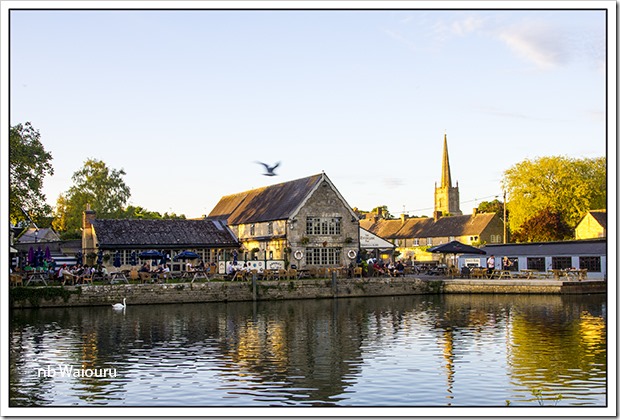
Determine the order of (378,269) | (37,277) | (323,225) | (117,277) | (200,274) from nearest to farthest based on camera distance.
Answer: (37,277), (117,277), (200,274), (378,269), (323,225)

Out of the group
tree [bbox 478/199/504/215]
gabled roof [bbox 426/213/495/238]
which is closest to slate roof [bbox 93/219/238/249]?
gabled roof [bbox 426/213/495/238]

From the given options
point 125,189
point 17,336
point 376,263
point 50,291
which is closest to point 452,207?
point 125,189

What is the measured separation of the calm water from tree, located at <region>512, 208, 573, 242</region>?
35.2 m

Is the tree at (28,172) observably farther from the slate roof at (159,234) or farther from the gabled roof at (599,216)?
the gabled roof at (599,216)

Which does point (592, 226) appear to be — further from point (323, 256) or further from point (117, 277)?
point (117, 277)

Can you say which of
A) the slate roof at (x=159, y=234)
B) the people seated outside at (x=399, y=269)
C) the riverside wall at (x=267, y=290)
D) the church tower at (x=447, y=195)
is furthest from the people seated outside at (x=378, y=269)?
the church tower at (x=447, y=195)

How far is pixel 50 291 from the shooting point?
39.9m

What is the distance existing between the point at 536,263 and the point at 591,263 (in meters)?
4.93

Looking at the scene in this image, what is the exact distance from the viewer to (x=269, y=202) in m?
60.9

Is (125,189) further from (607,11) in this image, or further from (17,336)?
(607,11)

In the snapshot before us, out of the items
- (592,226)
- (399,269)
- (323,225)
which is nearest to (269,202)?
(323,225)

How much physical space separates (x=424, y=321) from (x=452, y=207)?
123665 mm

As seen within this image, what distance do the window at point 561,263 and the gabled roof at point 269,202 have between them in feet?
56.8

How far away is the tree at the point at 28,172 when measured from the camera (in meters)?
45.6
